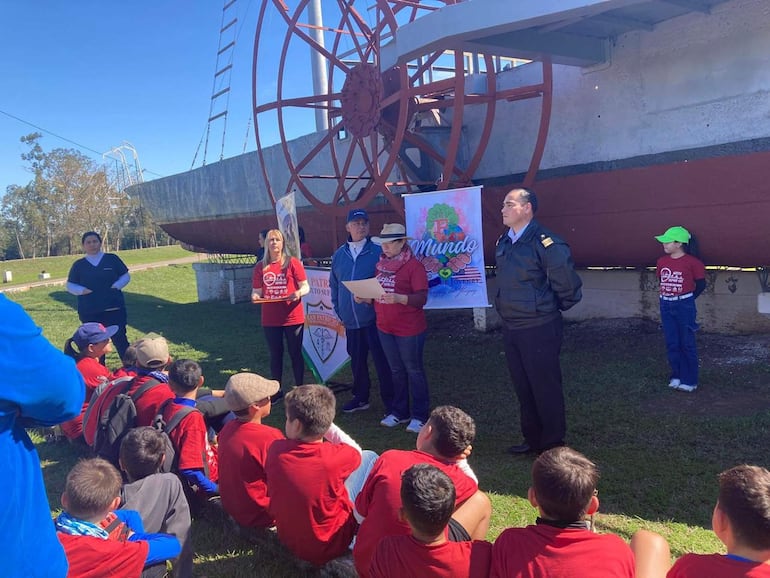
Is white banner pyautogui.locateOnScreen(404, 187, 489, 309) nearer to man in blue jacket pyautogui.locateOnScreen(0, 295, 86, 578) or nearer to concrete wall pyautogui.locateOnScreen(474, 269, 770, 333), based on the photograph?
concrete wall pyautogui.locateOnScreen(474, 269, 770, 333)

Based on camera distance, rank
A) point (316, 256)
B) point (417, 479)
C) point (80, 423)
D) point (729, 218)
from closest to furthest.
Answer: point (417, 479) → point (80, 423) → point (729, 218) → point (316, 256)

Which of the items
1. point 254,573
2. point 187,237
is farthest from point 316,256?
point 254,573

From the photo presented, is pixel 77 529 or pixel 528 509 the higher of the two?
pixel 77 529

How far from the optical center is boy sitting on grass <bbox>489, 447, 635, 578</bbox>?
1646mm

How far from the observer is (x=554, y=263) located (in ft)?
12.0

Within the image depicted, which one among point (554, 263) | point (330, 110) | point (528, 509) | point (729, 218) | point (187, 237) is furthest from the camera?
point (187, 237)

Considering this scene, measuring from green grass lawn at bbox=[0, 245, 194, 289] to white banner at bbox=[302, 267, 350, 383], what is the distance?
20.7 m

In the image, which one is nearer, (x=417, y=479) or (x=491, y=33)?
(x=417, y=479)

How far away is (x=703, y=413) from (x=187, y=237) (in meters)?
12.5

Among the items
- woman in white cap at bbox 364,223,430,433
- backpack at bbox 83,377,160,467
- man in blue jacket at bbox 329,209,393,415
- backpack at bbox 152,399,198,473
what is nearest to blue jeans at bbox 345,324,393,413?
man in blue jacket at bbox 329,209,393,415

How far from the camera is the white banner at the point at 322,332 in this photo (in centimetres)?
560

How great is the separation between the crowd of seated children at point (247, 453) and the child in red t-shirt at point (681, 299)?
3480 millimetres

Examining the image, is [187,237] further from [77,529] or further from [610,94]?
[77,529]

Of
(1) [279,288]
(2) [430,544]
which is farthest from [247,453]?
(1) [279,288]
